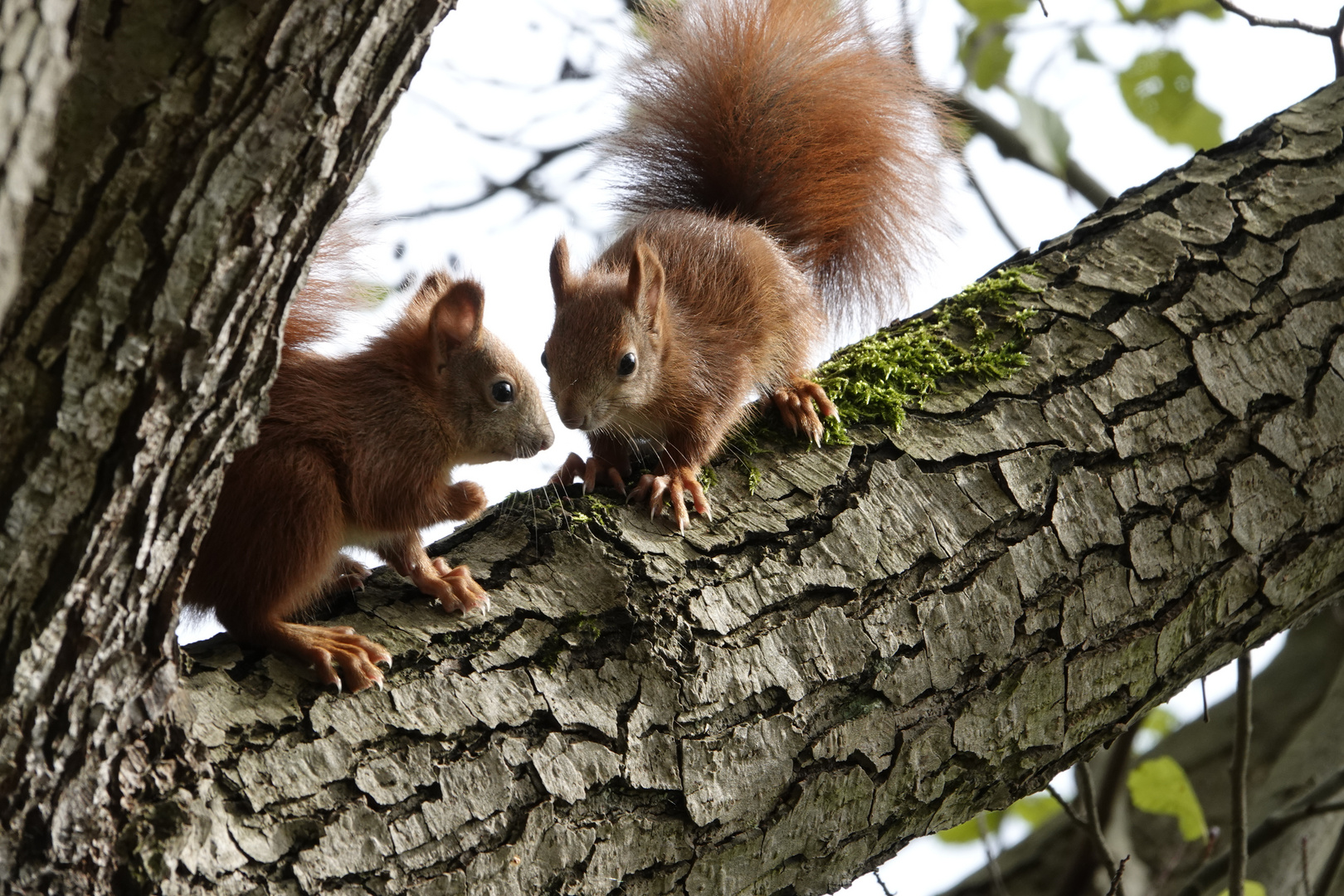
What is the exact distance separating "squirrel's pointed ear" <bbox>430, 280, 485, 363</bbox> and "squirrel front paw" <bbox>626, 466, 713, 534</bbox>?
51cm

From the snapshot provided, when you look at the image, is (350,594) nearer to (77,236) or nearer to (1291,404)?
(77,236)

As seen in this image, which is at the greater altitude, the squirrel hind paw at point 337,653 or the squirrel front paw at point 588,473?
the squirrel front paw at point 588,473

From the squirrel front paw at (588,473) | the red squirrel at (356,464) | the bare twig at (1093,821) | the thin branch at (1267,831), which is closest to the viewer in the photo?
the red squirrel at (356,464)

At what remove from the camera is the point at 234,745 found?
1.49m

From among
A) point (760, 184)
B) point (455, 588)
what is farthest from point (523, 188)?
point (455, 588)

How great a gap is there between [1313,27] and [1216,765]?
2.69 metres

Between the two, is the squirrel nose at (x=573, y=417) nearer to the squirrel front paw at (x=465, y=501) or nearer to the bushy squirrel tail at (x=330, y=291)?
the squirrel front paw at (x=465, y=501)

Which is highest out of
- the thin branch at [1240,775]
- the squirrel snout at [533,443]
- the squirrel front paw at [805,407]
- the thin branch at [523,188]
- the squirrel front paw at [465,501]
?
the thin branch at [523,188]

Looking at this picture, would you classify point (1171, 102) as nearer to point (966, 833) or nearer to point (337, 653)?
point (966, 833)

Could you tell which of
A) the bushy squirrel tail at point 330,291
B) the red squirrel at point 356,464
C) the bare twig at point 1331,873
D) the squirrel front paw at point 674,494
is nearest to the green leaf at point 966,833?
the bare twig at point 1331,873

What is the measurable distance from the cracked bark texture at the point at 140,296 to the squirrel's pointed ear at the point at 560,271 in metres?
1.57

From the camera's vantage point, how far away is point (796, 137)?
3.08m

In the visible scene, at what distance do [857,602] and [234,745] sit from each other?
3.27 ft

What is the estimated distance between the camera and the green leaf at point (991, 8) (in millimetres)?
3293
